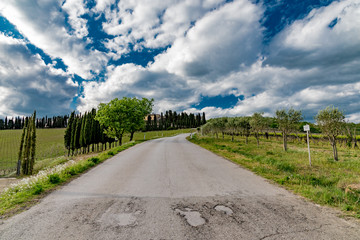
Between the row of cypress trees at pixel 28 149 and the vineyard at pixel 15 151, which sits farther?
the vineyard at pixel 15 151

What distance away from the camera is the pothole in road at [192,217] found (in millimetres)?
3385

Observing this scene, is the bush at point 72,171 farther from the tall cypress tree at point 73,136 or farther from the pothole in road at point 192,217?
the tall cypress tree at point 73,136

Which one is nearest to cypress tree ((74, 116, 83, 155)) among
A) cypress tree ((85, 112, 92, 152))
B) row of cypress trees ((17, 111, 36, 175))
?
cypress tree ((85, 112, 92, 152))

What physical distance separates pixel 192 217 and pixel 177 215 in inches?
13.6

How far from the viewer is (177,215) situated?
371 cm

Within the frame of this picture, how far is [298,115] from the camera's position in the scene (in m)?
22.3

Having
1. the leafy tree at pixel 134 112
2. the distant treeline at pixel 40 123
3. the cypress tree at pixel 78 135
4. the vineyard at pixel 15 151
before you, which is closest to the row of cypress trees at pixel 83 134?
the cypress tree at pixel 78 135

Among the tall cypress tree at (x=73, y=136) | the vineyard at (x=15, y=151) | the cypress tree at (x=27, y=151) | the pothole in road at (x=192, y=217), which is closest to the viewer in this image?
the pothole in road at (x=192, y=217)

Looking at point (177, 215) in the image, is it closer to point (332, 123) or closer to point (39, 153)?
point (332, 123)

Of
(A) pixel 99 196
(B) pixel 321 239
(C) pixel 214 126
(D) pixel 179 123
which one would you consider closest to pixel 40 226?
(A) pixel 99 196

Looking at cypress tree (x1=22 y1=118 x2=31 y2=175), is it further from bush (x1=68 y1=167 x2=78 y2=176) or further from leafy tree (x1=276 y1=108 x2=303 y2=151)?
leafy tree (x1=276 y1=108 x2=303 y2=151)

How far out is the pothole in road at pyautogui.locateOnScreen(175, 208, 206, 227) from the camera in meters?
3.38

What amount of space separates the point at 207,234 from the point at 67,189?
535cm

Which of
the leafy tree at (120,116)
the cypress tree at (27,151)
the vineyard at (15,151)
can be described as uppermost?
the leafy tree at (120,116)
